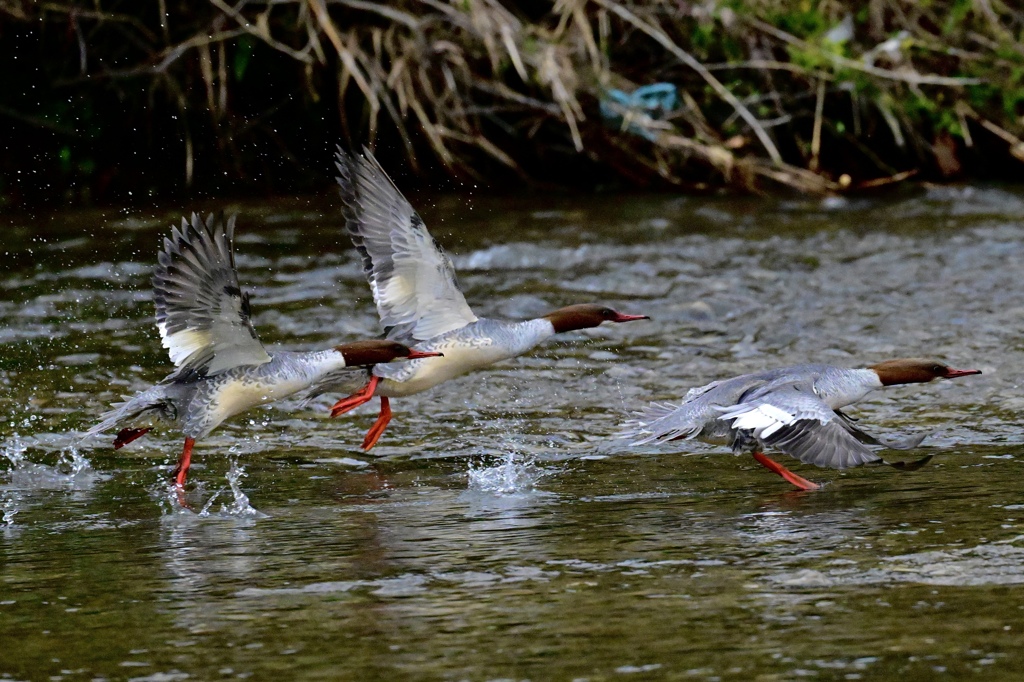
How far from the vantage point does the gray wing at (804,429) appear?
5.32m

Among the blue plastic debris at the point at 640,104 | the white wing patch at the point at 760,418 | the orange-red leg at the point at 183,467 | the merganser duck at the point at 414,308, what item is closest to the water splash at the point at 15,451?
the orange-red leg at the point at 183,467

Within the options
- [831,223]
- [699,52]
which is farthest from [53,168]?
[831,223]

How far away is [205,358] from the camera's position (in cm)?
633

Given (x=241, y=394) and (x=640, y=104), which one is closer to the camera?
(x=241, y=394)

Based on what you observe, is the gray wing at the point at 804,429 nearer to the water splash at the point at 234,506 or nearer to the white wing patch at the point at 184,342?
the water splash at the point at 234,506

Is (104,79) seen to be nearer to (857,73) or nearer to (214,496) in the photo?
(857,73)

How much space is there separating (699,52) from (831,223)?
76.8 inches

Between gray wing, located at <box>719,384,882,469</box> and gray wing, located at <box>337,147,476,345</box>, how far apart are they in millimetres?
1995

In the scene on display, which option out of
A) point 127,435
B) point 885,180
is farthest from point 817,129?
point 127,435

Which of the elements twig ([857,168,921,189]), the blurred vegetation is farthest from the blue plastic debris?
twig ([857,168,921,189])

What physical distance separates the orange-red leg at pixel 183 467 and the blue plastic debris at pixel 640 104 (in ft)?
18.9

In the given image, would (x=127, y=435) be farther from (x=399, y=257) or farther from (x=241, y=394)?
(x=399, y=257)

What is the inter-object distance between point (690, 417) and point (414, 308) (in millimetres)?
1955

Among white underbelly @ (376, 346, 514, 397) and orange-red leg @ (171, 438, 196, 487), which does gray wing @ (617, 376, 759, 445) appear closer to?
white underbelly @ (376, 346, 514, 397)
